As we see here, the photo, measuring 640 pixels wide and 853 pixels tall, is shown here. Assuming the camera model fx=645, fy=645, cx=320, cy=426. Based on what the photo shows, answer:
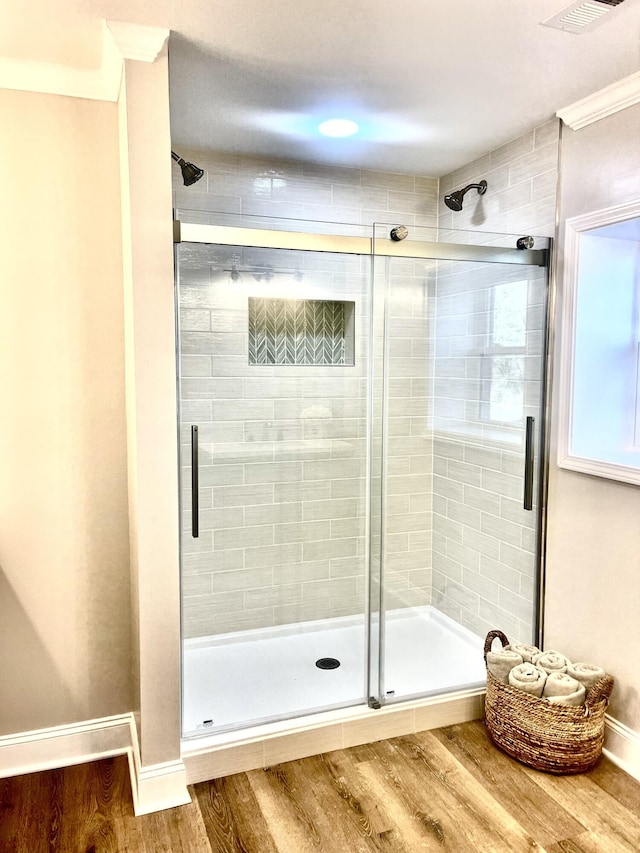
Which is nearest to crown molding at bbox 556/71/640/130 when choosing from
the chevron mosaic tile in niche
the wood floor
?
the chevron mosaic tile in niche

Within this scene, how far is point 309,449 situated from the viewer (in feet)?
8.57

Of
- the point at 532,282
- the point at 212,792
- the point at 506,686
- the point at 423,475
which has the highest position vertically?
the point at 532,282

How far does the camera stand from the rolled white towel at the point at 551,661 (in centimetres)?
246

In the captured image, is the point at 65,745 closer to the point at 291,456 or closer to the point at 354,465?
the point at 291,456

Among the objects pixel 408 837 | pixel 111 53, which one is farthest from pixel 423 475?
pixel 111 53

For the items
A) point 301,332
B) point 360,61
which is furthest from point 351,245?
point 360,61

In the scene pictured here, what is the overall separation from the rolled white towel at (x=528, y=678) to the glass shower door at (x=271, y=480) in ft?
1.97

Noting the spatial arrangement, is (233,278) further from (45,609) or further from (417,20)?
(45,609)

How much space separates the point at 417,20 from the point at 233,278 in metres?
1.01

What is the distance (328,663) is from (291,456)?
0.88 m

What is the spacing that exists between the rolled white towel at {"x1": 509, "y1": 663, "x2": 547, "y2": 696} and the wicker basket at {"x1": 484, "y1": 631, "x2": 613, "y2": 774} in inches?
1.0

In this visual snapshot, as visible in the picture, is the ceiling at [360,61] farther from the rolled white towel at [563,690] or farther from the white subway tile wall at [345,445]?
the rolled white towel at [563,690]

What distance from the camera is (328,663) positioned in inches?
105

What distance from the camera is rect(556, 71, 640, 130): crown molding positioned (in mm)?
2197
